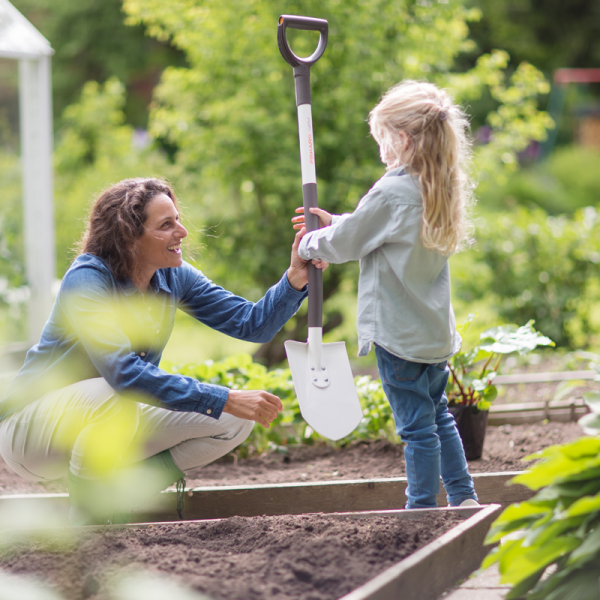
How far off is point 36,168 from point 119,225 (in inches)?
136

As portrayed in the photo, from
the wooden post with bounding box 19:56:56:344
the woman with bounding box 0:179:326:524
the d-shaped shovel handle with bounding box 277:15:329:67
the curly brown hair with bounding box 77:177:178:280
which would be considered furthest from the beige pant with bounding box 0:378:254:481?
the wooden post with bounding box 19:56:56:344

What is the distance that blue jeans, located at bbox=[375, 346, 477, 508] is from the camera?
2.11m

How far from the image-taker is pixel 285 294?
2.39m

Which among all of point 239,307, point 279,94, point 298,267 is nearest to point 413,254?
point 298,267

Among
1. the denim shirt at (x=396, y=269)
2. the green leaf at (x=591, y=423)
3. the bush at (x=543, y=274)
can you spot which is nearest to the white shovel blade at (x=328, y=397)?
the denim shirt at (x=396, y=269)

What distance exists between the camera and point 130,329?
86.0 inches

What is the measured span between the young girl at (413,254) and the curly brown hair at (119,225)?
541mm

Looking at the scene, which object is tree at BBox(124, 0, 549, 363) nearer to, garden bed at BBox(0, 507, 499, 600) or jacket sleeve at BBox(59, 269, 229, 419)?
jacket sleeve at BBox(59, 269, 229, 419)

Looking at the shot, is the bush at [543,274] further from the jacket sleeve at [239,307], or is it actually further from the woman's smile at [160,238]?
the woman's smile at [160,238]

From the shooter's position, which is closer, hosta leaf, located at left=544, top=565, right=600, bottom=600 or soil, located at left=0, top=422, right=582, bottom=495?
hosta leaf, located at left=544, top=565, right=600, bottom=600

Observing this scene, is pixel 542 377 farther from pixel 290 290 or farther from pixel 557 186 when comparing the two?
pixel 557 186

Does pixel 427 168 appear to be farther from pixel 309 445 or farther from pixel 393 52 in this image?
pixel 393 52

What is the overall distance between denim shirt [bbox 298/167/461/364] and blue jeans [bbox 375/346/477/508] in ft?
0.20

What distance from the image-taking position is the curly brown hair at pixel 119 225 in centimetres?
217
